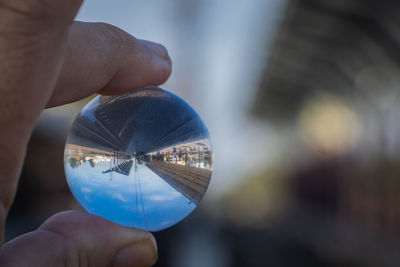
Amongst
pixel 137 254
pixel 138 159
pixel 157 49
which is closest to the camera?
pixel 138 159

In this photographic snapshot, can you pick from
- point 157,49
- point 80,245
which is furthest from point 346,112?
point 80,245

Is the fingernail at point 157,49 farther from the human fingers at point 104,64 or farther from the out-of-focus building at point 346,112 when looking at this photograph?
the out-of-focus building at point 346,112

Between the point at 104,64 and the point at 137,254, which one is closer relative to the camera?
the point at 137,254

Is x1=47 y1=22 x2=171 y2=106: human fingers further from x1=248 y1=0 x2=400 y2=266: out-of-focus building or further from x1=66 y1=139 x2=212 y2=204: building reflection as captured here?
x1=248 y1=0 x2=400 y2=266: out-of-focus building

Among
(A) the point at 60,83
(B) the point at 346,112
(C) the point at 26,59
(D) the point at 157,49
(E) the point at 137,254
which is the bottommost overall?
(E) the point at 137,254

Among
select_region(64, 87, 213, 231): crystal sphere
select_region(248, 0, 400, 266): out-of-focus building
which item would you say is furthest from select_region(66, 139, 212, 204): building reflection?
select_region(248, 0, 400, 266): out-of-focus building

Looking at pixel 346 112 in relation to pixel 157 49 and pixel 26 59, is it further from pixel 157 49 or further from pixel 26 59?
pixel 26 59

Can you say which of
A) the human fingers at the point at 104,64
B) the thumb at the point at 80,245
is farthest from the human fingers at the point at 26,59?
the human fingers at the point at 104,64
